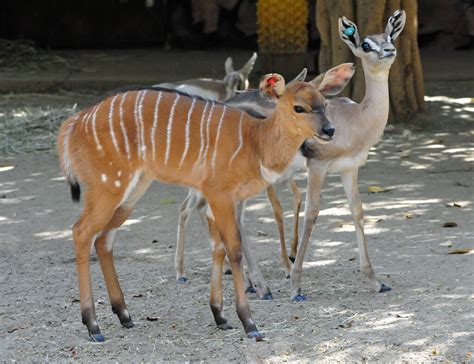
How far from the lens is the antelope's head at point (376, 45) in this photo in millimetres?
5703

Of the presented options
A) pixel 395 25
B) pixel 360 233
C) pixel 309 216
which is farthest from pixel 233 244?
pixel 395 25

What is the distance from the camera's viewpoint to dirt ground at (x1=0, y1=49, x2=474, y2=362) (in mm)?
4992

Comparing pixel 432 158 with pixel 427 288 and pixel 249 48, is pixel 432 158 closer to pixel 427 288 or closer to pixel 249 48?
pixel 427 288

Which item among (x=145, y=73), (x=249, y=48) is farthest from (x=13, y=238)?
(x=249, y=48)

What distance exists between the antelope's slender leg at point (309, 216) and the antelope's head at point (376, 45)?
2.11 feet

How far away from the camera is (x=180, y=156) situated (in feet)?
17.0

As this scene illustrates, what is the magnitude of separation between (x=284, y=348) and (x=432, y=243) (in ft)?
6.65

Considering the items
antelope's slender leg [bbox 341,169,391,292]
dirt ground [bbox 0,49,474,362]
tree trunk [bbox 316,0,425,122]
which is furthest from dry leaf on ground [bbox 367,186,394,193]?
antelope's slender leg [bbox 341,169,391,292]

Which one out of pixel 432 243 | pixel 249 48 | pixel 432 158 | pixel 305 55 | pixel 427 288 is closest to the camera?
pixel 427 288

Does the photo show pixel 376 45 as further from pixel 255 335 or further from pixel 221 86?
pixel 221 86

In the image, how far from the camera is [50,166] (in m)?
9.16

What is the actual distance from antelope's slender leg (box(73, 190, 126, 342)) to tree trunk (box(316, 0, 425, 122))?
498 centimetres

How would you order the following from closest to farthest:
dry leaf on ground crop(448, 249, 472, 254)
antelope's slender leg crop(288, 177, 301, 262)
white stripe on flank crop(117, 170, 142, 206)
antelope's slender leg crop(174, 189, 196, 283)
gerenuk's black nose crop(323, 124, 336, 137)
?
1. gerenuk's black nose crop(323, 124, 336, 137)
2. white stripe on flank crop(117, 170, 142, 206)
3. antelope's slender leg crop(174, 189, 196, 283)
4. dry leaf on ground crop(448, 249, 472, 254)
5. antelope's slender leg crop(288, 177, 301, 262)

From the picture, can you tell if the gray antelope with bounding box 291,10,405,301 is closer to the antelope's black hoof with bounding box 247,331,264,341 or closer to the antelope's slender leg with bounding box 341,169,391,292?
the antelope's slender leg with bounding box 341,169,391,292
